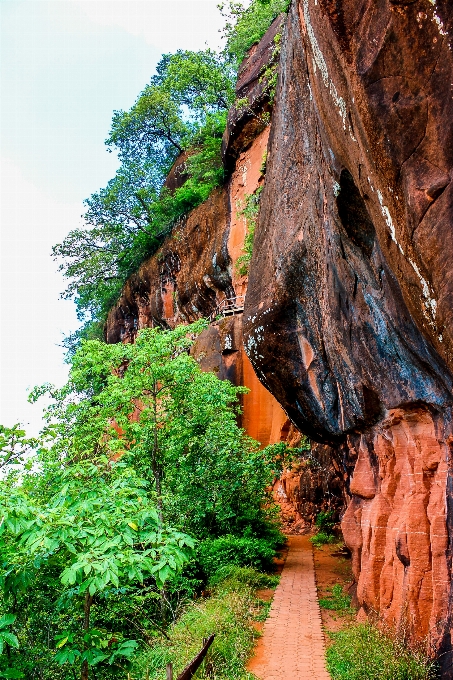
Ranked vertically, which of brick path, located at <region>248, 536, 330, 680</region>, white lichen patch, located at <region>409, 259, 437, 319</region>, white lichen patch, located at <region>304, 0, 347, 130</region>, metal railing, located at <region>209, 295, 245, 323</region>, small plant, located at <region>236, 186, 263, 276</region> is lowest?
brick path, located at <region>248, 536, 330, 680</region>

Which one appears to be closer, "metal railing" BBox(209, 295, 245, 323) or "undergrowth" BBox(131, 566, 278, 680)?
"undergrowth" BBox(131, 566, 278, 680)

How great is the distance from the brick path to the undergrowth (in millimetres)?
236

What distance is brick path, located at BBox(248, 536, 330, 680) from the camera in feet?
21.7

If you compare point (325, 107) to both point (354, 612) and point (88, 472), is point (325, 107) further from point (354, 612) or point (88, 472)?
point (354, 612)

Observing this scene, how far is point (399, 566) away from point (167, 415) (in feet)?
18.5

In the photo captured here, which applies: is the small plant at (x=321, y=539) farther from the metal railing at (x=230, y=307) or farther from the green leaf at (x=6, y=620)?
the green leaf at (x=6, y=620)

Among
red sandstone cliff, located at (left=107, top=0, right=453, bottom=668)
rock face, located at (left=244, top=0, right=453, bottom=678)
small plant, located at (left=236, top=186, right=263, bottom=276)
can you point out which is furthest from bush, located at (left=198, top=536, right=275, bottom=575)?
small plant, located at (left=236, top=186, right=263, bottom=276)

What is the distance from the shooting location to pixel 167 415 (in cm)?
1119

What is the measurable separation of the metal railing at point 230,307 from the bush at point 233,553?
10.8 meters

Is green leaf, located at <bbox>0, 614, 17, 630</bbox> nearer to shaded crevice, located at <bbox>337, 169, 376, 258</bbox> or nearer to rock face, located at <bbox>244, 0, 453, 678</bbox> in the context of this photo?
rock face, located at <bbox>244, 0, 453, 678</bbox>

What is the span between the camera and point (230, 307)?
2189 cm

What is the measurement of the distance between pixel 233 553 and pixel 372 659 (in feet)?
19.0

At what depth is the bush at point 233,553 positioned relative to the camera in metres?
11.0

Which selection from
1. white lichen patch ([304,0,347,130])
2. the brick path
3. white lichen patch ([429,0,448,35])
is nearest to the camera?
white lichen patch ([429,0,448,35])
